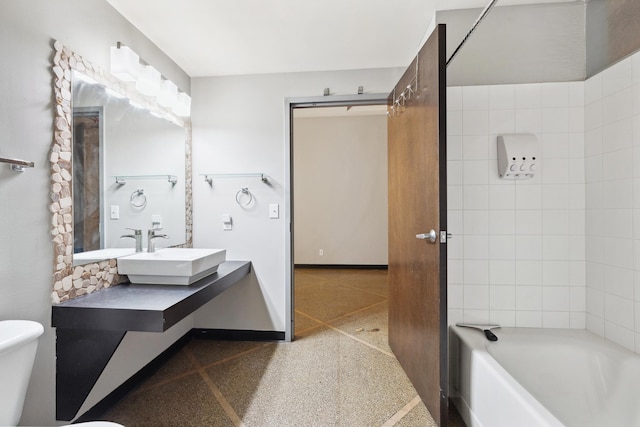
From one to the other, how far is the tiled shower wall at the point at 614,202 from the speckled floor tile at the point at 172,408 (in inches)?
Answer: 85.6

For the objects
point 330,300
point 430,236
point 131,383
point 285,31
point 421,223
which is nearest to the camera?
point 430,236

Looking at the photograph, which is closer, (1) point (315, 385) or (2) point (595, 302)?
(2) point (595, 302)

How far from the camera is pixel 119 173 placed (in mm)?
1874

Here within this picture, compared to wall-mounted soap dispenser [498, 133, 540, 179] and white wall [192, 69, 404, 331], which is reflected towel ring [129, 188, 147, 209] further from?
wall-mounted soap dispenser [498, 133, 540, 179]

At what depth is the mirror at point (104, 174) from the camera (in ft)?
4.67

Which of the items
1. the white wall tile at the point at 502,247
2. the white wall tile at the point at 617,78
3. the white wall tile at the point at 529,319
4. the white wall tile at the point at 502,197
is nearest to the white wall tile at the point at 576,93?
the white wall tile at the point at 617,78

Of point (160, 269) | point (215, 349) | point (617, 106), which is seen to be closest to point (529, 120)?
point (617, 106)

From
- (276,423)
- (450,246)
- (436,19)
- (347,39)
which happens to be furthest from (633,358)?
(347,39)

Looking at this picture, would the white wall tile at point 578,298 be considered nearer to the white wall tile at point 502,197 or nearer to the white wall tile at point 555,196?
the white wall tile at point 555,196

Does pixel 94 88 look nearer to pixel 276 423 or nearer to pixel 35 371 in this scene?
pixel 35 371

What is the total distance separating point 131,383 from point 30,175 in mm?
1406

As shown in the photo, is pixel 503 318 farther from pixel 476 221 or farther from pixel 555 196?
pixel 555 196

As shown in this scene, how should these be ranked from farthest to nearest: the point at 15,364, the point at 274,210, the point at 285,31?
the point at 274,210
the point at 285,31
the point at 15,364

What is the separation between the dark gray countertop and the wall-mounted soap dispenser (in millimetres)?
1982
